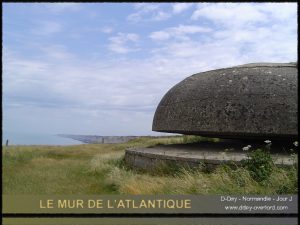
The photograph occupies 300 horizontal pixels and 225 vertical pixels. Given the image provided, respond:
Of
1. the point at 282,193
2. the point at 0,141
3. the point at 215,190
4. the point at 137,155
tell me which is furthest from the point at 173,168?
the point at 0,141

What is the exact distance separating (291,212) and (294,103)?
5.29 m

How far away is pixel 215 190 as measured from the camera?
6188mm

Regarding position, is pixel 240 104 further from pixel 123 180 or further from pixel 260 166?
pixel 123 180

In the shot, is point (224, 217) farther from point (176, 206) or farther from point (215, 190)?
point (215, 190)

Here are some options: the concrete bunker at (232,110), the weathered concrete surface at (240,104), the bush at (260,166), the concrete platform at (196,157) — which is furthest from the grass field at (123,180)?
the weathered concrete surface at (240,104)

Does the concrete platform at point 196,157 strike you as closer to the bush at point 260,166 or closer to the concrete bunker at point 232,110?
the concrete bunker at point 232,110

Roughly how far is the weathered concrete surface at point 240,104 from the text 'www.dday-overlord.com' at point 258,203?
452 cm

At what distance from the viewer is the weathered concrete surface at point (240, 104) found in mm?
9805

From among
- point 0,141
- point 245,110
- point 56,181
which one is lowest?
point 56,181

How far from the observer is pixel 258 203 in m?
5.25

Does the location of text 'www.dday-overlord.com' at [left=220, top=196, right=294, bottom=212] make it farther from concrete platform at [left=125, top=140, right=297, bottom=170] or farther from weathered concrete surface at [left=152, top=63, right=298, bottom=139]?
weathered concrete surface at [left=152, top=63, right=298, bottom=139]

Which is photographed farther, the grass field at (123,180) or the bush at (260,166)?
the bush at (260,166)

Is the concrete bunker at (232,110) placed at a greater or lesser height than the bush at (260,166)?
greater

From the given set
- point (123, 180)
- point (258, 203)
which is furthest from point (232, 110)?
point (258, 203)
